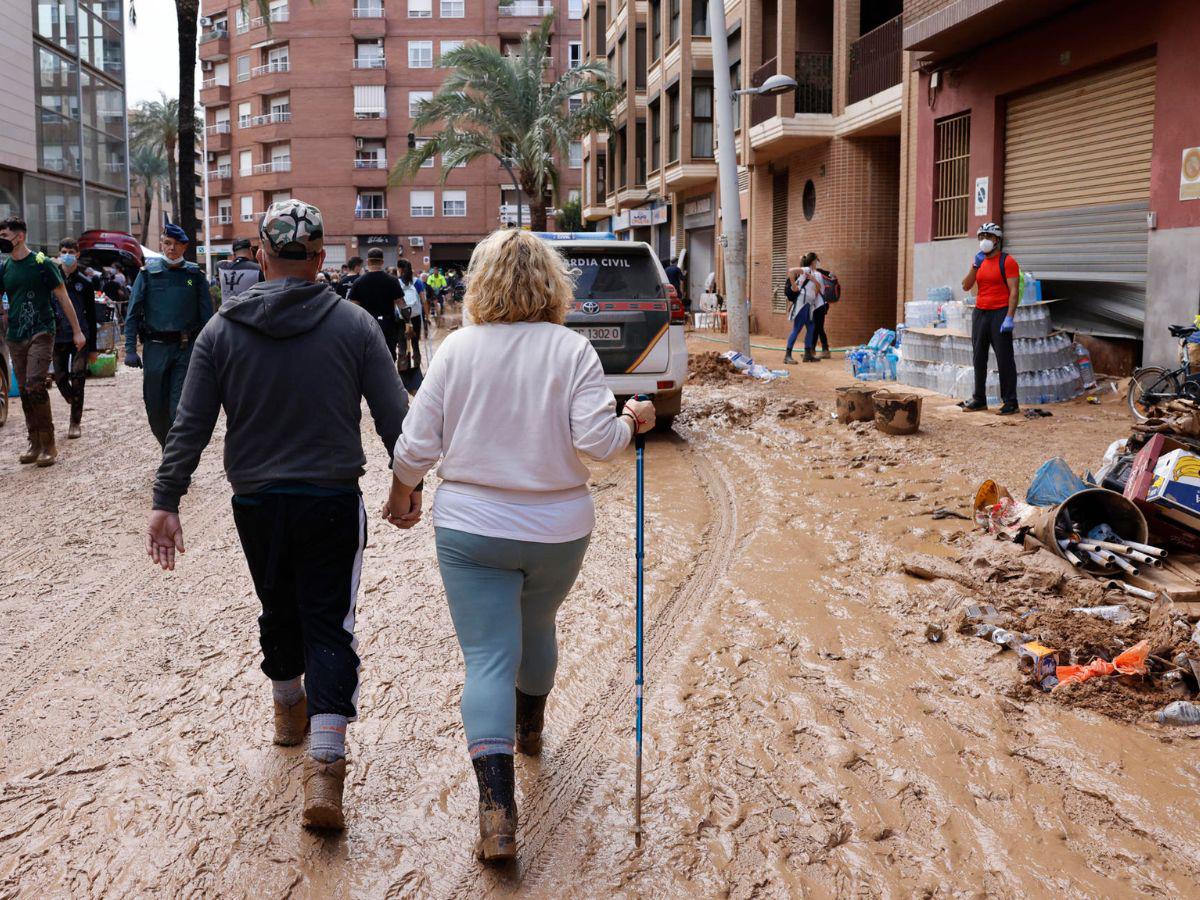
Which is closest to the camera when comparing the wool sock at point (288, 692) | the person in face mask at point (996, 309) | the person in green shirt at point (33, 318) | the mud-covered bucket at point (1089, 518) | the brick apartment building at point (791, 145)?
the wool sock at point (288, 692)

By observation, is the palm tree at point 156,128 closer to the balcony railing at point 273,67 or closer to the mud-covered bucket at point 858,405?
the balcony railing at point 273,67

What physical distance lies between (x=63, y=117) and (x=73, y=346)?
83.7ft

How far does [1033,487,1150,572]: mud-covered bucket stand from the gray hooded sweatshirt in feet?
13.8

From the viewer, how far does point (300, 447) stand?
366cm

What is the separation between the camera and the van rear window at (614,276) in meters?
10.9

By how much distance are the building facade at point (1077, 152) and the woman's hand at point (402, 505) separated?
1074cm

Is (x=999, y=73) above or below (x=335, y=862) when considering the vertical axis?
above

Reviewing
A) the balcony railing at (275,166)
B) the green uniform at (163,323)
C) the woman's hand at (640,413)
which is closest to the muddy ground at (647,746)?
the woman's hand at (640,413)

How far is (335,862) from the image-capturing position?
347 centimetres

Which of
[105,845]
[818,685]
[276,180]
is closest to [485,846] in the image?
[105,845]

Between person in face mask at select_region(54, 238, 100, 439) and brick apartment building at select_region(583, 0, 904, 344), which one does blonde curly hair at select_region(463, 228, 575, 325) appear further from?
brick apartment building at select_region(583, 0, 904, 344)

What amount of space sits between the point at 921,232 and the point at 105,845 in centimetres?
1666

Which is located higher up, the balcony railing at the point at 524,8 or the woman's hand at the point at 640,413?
the balcony railing at the point at 524,8

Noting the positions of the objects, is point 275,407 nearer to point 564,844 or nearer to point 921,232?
point 564,844
